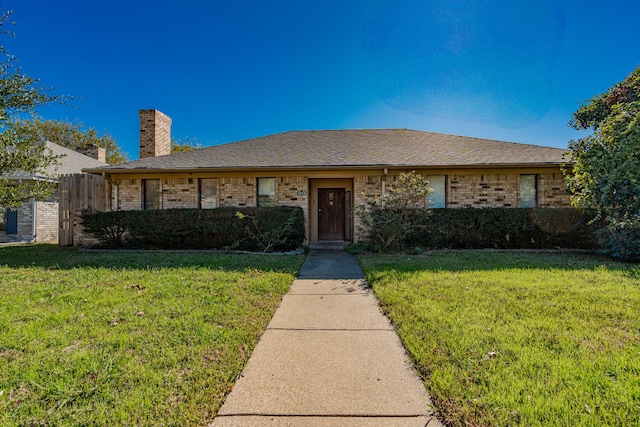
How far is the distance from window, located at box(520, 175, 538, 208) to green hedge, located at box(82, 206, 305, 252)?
7767 mm

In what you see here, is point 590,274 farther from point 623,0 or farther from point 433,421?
point 623,0

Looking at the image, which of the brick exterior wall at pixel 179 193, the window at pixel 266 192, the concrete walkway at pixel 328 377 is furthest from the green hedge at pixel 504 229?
the brick exterior wall at pixel 179 193

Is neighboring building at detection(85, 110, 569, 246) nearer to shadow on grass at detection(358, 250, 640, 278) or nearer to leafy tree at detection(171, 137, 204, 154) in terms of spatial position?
shadow on grass at detection(358, 250, 640, 278)

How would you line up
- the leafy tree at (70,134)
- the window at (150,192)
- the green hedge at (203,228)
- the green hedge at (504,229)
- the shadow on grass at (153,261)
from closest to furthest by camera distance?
the shadow on grass at (153,261)
the green hedge at (203,228)
the green hedge at (504,229)
the window at (150,192)
the leafy tree at (70,134)

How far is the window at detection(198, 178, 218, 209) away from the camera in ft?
37.1

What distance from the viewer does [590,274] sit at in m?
6.01

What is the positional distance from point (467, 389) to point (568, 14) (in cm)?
1044

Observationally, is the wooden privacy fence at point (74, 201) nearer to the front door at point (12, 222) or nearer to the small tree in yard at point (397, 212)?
the front door at point (12, 222)

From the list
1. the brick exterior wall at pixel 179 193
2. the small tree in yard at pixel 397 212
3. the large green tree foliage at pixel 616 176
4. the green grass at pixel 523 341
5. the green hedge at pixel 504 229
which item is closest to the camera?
the green grass at pixel 523 341

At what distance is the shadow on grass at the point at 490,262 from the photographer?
664cm

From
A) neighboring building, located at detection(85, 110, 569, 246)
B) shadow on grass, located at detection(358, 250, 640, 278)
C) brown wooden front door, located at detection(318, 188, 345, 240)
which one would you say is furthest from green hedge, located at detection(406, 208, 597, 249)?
brown wooden front door, located at detection(318, 188, 345, 240)

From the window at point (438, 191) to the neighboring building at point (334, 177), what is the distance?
0.04 meters

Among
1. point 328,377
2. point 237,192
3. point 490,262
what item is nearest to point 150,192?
point 237,192

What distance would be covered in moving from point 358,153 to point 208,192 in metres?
5.77
